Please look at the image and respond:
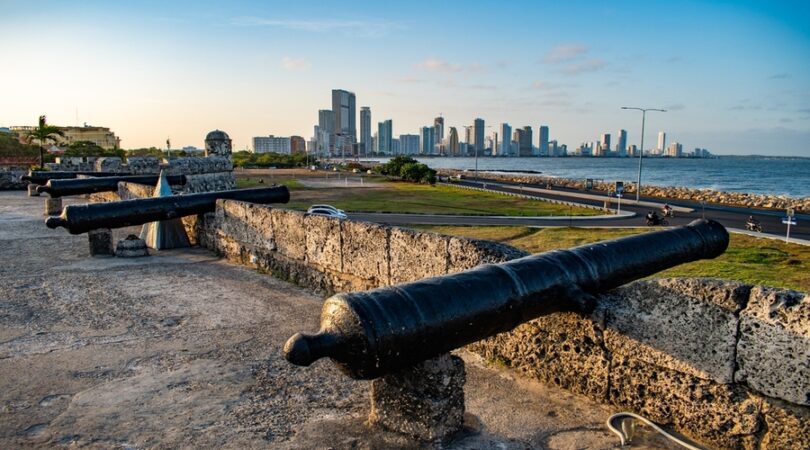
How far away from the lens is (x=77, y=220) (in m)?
7.81

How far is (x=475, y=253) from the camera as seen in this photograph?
15.3 ft

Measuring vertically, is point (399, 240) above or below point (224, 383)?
above

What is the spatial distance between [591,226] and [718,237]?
19.8m

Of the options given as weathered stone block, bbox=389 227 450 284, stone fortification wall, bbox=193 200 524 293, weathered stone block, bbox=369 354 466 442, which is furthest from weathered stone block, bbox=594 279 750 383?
weathered stone block, bbox=389 227 450 284

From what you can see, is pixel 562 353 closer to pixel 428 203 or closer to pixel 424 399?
pixel 424 399

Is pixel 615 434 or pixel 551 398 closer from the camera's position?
pixel 615 434

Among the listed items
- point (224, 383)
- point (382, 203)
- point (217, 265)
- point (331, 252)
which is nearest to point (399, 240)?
point (331, 252)

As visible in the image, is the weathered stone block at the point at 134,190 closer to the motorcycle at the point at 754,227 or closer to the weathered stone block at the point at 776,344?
the weathered stone block at the point at 776,344

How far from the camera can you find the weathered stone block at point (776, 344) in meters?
2.90

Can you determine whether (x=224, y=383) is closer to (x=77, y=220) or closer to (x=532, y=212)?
(x=77, y=220)

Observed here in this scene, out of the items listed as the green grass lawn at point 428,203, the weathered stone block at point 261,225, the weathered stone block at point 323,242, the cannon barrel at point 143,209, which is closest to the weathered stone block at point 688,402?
the weathered stone block at point 323,242

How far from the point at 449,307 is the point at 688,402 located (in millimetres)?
1685

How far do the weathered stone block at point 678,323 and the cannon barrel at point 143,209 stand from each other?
7119 millimetres

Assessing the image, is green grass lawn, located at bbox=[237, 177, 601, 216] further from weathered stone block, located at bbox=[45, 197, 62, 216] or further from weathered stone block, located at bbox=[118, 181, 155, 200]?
weathered stone block, located at bbox=[118, 181, 155, 200]
